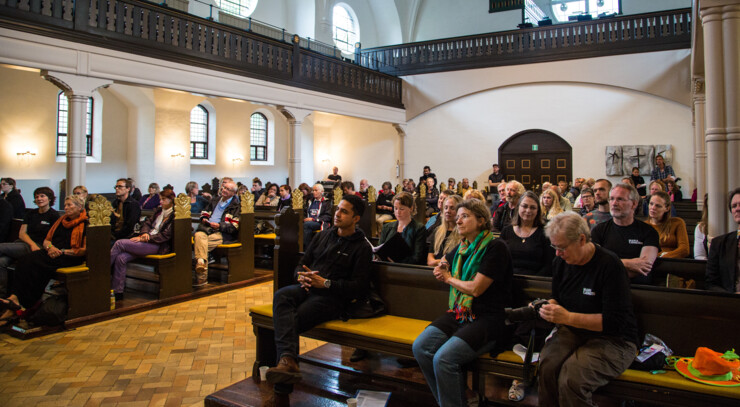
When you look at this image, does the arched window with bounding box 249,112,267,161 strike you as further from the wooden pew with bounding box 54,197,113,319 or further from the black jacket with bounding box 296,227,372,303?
the black jacket with bounding box 296,227,372,303

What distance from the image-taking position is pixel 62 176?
12.4m

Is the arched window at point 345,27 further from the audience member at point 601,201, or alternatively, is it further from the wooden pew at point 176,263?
the audience member at point 601,201

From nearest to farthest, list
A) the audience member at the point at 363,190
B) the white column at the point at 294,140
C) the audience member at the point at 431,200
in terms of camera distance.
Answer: the audience member at the point at 431,200, the audience member at the point at 363,190, the white column at the point at 294,140

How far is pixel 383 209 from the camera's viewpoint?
1091cm

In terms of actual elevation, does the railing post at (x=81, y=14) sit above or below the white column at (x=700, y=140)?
above

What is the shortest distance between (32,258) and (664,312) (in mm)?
5585

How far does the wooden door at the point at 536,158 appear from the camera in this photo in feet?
49.6

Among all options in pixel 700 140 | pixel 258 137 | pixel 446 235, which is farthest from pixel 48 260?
pixel 258 137

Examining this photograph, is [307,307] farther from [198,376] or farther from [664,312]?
[664,312]

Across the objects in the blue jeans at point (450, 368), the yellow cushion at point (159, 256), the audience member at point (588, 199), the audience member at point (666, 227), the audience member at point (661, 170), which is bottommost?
the blue jeans at point (450, 368)

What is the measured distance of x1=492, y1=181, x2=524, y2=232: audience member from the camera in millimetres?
5000

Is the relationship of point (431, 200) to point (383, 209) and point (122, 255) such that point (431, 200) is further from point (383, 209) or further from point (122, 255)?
point (122, 255)

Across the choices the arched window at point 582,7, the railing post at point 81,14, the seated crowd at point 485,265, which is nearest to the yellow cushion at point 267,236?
the seated crowd at point 485,265

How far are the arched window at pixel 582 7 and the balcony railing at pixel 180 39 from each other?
9.29 metres
